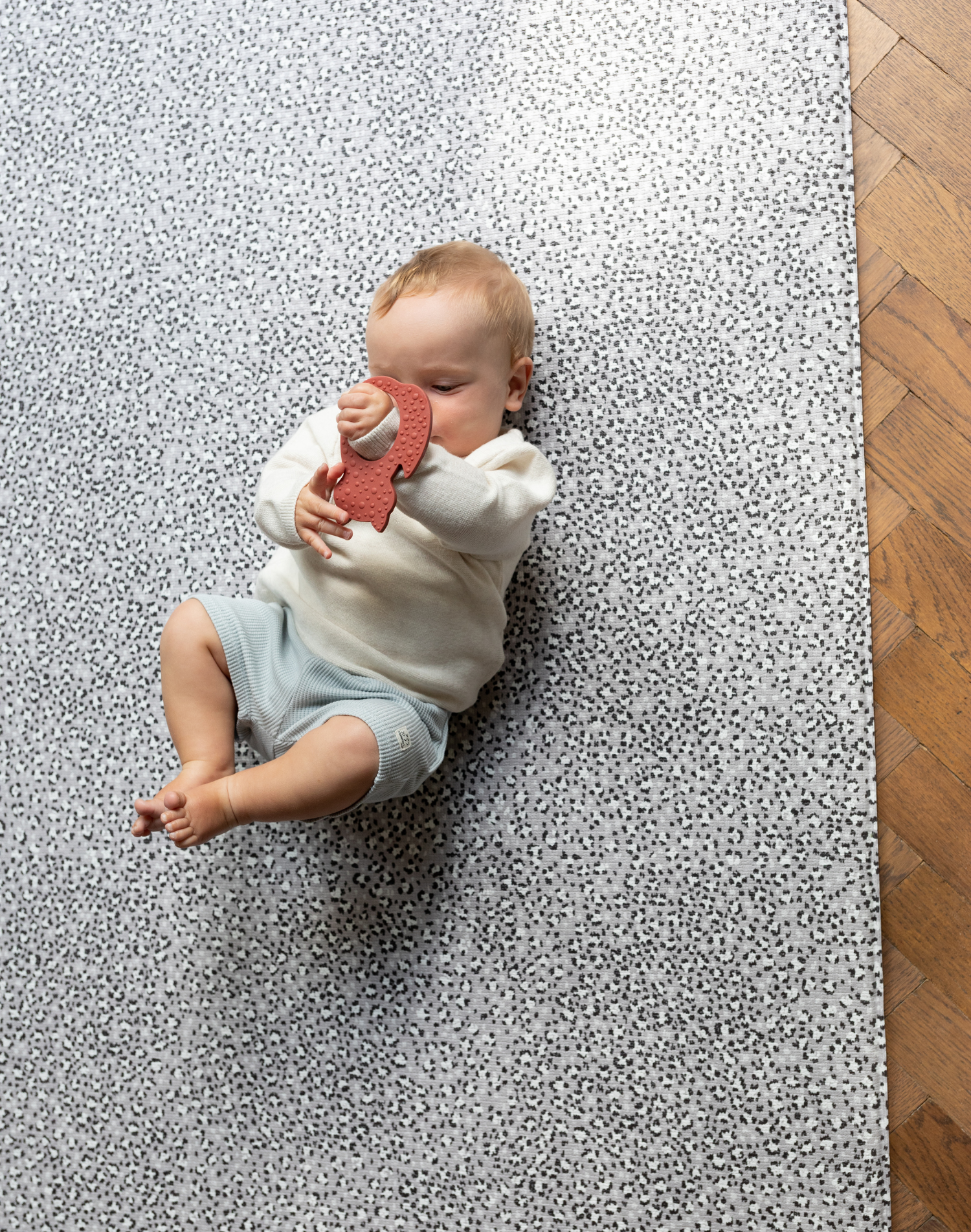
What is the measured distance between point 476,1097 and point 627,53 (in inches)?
42.2

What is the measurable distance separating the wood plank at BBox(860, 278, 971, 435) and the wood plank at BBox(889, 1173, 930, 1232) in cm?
73

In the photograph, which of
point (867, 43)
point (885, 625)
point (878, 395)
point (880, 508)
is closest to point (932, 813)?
point (885, 625)

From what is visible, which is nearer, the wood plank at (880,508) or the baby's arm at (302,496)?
the baby's arm at (302,496)

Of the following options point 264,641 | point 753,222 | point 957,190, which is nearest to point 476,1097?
point 264,641

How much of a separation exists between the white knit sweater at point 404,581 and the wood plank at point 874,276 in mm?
375

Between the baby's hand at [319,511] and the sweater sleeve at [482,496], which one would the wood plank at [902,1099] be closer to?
the sweater sleeve at [482,496]

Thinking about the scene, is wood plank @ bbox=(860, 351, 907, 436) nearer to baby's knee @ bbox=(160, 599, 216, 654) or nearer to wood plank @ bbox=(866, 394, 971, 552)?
wood plank @ bbox=(866, 394, 971, 552)

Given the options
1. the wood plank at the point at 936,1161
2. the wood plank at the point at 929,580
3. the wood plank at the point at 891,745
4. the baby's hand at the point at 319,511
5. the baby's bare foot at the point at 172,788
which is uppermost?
the wood plank at the point at 929,580

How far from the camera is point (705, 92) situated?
0.94 m

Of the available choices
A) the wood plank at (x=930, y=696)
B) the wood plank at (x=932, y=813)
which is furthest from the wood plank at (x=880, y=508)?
the wood plank at (x=932, y=813)

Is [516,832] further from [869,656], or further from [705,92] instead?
[705,92]

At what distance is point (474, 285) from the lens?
0.82 meters

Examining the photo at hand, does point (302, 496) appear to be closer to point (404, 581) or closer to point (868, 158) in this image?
point (404, 581)

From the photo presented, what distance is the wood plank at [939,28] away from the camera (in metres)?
0.92
